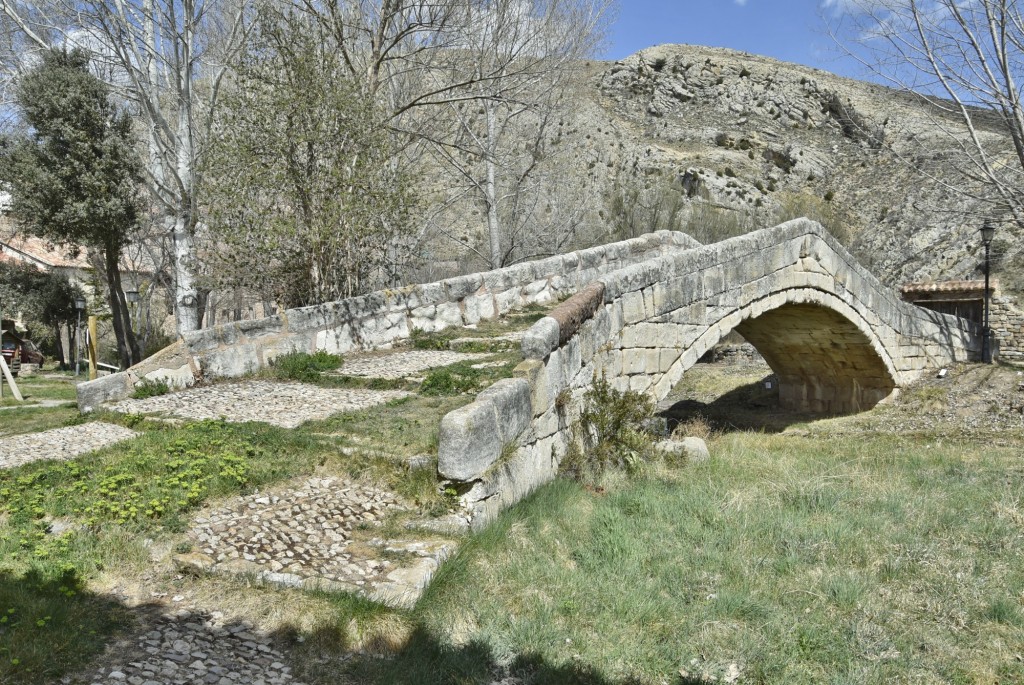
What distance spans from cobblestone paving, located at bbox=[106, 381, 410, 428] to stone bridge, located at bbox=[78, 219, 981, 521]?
0.51 metres

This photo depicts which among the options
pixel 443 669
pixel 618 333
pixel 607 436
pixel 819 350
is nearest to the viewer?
pixel 443 669

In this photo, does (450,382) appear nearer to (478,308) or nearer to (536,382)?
(536,382)

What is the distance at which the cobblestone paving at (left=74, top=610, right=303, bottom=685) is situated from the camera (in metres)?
2.60

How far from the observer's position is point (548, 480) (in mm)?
5645

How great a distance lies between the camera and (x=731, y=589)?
4.19m

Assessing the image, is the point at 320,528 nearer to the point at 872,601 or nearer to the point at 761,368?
the point at 872,601

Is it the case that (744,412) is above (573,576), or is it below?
below

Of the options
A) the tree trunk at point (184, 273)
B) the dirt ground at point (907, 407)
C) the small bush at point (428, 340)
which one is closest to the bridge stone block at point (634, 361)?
the small bush at point (428, 340)

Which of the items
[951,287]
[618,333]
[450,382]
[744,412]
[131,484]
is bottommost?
[744,412]

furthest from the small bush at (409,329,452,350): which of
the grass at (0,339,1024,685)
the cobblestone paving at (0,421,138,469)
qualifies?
the cobblestone paving at (0,421,138,469)

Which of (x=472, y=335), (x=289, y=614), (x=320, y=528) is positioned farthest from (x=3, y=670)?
(x=472, y=335)

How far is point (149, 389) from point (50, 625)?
15.7ft

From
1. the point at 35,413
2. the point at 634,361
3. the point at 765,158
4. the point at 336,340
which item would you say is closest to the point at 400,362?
the point at 336,340

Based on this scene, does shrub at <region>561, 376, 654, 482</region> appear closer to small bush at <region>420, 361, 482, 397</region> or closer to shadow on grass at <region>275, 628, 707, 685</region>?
small bush at <region>420, 361, 482, 397</region>
